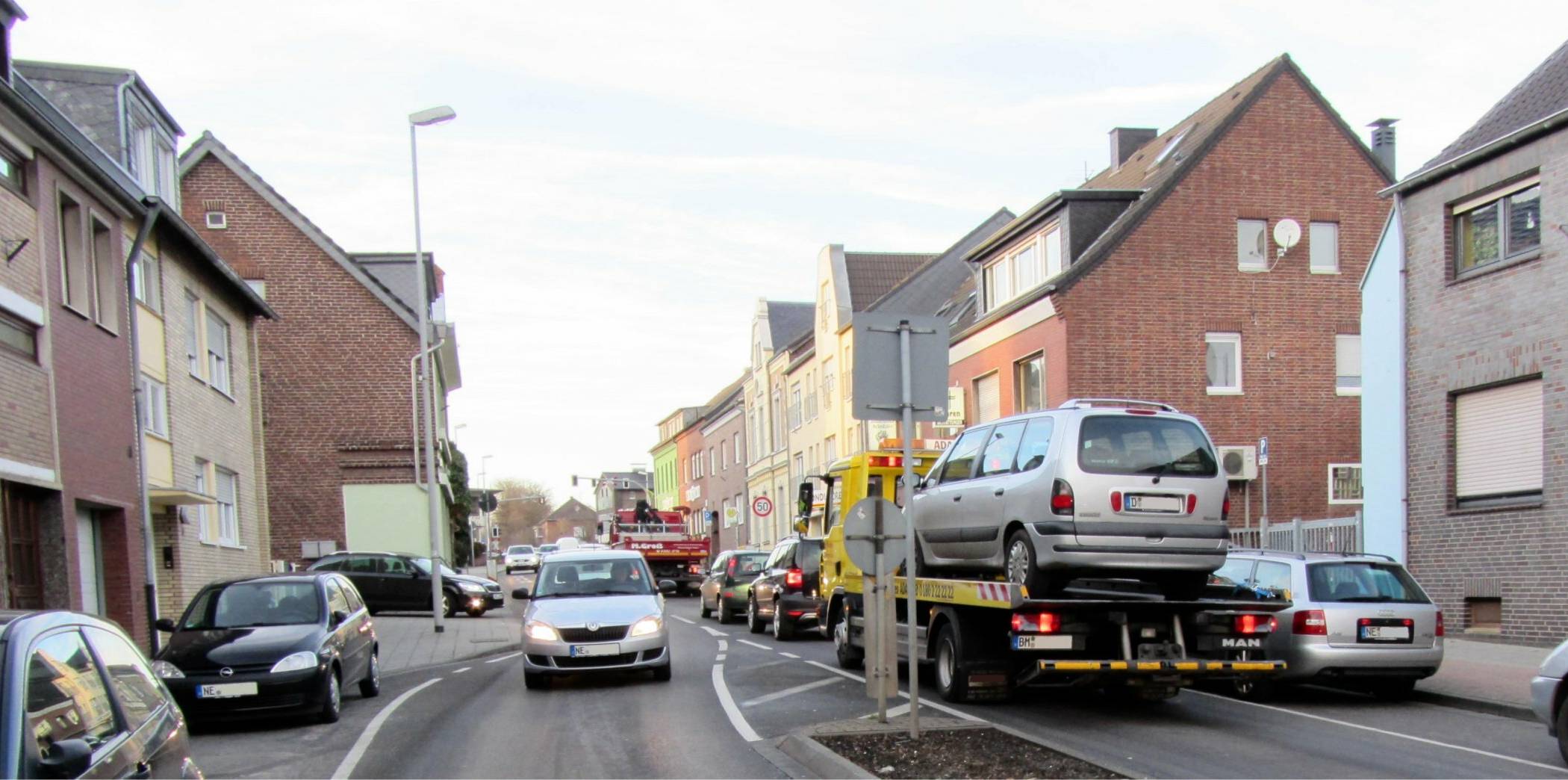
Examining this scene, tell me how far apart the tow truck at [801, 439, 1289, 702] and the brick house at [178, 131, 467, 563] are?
90.3 feet

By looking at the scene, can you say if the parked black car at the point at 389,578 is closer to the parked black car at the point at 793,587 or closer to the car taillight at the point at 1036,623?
the parked black car at the point at 793,587

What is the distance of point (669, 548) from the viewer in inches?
1615

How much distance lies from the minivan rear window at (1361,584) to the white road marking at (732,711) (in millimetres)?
5572

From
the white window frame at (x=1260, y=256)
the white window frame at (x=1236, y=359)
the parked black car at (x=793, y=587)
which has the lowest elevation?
the parked black car at (x=793, y=587)

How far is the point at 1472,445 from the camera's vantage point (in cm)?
1800

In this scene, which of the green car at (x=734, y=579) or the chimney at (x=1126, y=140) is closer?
the green car at (x=734, y=579)

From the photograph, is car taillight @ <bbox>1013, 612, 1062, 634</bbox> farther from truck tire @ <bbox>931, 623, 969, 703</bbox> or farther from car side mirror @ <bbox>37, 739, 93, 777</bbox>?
car side mirror @ <bbox>37, 739, 93, 777</bbox>

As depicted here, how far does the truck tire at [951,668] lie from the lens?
11555mm

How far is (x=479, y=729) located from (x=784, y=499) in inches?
1627

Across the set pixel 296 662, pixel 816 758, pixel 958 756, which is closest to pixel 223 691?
pixel 296 662

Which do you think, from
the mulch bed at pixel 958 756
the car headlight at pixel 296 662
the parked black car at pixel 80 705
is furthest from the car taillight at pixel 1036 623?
the parked black car at pixel 80 705

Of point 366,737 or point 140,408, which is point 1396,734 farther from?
point 140,408

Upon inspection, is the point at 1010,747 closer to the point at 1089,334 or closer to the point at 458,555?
the point at 1089,334

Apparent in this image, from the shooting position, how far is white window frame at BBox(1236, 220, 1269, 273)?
92.4 feet
